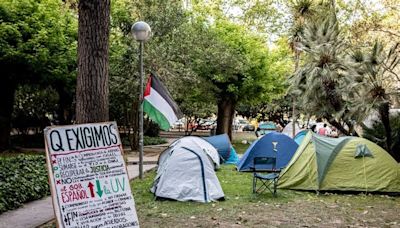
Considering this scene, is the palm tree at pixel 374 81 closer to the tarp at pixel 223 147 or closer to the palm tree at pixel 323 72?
the palm tree at pixel 323 72

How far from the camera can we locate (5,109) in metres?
17.3

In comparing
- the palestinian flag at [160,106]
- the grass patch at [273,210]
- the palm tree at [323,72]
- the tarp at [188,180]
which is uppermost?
the palm tree at [323,72]

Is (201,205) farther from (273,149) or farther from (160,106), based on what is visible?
(273,149)

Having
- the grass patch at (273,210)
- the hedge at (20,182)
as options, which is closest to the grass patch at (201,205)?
the grass patch at (273,210)

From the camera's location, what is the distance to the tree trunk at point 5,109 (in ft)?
56.1

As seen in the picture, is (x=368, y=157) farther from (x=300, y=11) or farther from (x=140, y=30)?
(x=300, y=11)

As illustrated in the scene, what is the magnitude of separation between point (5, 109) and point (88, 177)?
14.2 m

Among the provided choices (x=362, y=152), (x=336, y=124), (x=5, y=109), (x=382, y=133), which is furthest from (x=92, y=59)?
(x=5, y=109)

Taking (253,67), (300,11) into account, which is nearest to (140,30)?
(253,67)

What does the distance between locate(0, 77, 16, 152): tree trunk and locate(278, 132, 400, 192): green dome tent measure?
1190 cm

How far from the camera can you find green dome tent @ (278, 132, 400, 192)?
388 inches

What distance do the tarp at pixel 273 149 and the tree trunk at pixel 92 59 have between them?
8630 mm

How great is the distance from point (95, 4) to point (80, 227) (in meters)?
2.56

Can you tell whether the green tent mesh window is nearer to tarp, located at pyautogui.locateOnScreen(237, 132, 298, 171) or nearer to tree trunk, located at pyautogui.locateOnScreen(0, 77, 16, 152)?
tarp, located at pyautogui.locateOnScreen(237, 132, 298, 171)
